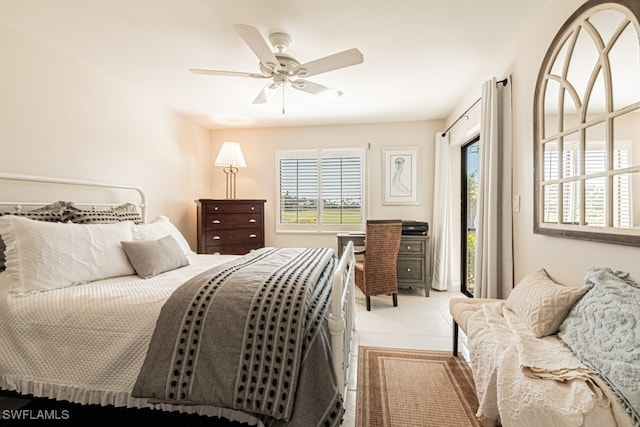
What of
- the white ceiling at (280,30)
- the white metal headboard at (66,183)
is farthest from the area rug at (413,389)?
the white metal headboard at (66,183)

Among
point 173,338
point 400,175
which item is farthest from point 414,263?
point 173,338

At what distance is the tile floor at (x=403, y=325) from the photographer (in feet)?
7.81

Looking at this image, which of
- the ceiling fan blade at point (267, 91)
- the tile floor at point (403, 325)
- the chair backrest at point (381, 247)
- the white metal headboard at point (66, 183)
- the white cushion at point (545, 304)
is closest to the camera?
the white cushion at point (545, 304)

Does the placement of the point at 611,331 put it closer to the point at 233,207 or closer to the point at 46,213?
the point at 46,213

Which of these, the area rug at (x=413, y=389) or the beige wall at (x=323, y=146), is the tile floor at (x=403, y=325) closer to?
the area rug at (x=413, y=389)

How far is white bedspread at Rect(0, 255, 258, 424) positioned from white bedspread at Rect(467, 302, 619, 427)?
1.08 metres

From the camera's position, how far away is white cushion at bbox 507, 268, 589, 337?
1.35 meters

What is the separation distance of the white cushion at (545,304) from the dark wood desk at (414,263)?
2.03 m

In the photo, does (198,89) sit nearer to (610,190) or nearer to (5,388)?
(5,388)

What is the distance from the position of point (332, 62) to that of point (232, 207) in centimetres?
240

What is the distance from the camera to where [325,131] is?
14.1 feet

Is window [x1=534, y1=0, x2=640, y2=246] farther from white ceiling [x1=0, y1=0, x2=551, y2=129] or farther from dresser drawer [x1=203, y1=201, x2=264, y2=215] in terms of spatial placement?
dresser drawer [x1=203, y1=201, x2=264, y2=215]

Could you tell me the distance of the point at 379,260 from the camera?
10.4ft

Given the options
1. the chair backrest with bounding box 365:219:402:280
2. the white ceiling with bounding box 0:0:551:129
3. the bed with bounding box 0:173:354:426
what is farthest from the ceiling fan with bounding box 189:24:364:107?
the chair backrest with bounding box 365:219:402:280
